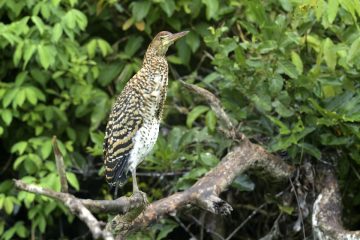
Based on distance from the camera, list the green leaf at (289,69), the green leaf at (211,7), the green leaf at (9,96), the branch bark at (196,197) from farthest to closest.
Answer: the green leaf at (211,7) < the green leaf at (9,96) < the green leaf at (289,69) < the branch bark at (196,197)

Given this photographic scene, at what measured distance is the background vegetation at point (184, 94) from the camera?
451cm

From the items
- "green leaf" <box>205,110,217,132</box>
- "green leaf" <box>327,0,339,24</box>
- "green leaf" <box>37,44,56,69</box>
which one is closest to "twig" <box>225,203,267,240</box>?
"green leaf" <box>205,110,217,132</box>

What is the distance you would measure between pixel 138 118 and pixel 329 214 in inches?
46.8

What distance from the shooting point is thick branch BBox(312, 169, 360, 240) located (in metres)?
4.19

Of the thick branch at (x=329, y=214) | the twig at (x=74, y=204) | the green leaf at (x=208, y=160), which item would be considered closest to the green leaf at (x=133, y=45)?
the green leaf at (x=208, y=160)

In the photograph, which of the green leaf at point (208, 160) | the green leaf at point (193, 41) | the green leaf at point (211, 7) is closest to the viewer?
the green leaf at point (208, 160)

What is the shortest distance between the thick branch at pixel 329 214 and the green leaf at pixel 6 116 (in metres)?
2.03

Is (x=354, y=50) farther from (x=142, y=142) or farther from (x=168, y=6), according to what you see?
(x=168, y=6)

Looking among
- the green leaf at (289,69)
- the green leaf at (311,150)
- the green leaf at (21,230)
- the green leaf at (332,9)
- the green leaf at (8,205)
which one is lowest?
the green leaf at (21,230)

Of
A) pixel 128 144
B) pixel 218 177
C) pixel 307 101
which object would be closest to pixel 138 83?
pixel 128 144

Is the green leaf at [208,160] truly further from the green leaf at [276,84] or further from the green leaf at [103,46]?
the green leaf at [103,46]

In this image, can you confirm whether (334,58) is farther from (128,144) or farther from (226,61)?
(128,144)

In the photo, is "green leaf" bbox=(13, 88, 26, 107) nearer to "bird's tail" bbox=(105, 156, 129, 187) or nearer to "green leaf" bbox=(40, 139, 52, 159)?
"green leaf" bbox=(40, 139, 52, 159)

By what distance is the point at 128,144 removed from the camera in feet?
13.5
